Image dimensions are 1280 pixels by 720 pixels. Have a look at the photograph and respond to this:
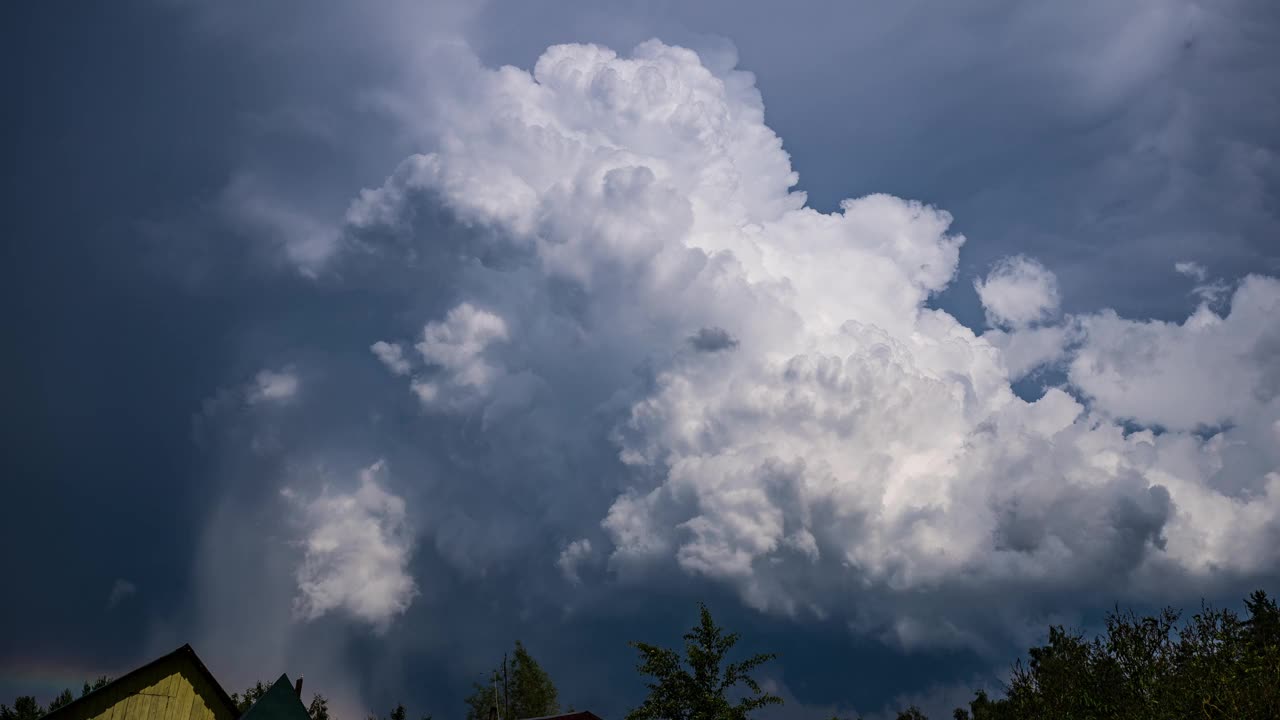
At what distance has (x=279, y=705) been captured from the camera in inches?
1056

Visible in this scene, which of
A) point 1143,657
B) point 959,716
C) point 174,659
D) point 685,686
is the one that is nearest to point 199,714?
point 174,659

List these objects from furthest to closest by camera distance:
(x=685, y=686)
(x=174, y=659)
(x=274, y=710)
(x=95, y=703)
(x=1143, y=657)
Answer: (x=1143, y=657)
(x=685, y=686)
(x=174, y=659)
(x=95, y=703)
(x=274, y=710)

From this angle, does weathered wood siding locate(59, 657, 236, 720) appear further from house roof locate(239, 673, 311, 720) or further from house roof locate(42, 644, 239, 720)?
house roof locate(239, 673, 311, 720)

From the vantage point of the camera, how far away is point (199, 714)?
33406 mm

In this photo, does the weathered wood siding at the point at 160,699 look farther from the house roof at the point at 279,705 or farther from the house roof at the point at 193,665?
the house roof at the point at 279,705

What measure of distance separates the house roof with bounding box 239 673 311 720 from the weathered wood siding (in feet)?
24.4

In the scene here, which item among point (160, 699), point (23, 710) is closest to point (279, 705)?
point (160, 699)

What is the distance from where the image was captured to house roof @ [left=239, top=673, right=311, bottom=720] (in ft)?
84.8

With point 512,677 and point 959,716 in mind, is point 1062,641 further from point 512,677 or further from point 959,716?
point 512,677

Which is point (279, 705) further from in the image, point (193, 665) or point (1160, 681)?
point (1160, 681)

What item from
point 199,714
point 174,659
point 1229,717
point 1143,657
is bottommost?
point 1229,717

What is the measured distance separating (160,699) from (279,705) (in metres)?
9.59

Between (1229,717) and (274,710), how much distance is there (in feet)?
123

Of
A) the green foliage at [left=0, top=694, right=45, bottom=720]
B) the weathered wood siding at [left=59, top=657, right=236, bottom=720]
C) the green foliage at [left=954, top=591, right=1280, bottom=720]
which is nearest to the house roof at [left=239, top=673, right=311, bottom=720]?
the weathered wood siding at [left=59, top=657, right=236, bottom=720]
